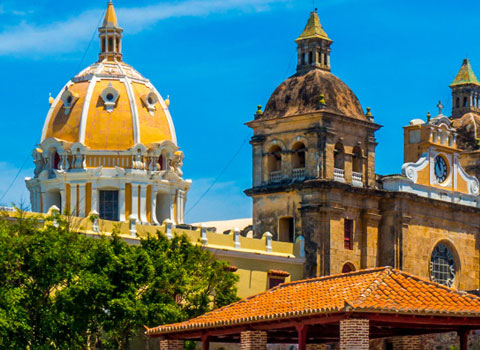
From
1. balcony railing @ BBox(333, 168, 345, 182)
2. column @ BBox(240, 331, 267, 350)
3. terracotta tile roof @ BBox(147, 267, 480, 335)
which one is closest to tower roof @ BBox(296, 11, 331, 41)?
balcony railing @ BBox(333, 168, 345, 182)

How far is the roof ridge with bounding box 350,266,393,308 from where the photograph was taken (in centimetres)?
3574

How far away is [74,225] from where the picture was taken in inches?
2341

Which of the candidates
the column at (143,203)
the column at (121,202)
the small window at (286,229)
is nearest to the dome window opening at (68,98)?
the column at (121,202)

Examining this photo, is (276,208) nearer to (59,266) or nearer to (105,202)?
(105,202)

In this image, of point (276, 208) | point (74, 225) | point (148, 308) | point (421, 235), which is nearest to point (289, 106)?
point (276, 208)

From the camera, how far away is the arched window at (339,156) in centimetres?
6862

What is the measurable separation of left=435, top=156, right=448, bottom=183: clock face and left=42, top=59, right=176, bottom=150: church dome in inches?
621

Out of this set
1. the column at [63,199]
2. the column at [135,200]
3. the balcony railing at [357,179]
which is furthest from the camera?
the column at [135,200]

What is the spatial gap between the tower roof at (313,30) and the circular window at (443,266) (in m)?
12.6

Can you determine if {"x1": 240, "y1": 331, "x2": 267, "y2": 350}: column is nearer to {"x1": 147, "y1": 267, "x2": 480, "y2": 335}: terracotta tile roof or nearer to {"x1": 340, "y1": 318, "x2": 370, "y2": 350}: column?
{"x1": 147, "y1": 267, "x2": 480, "y2": 335}: terracotta tile roof

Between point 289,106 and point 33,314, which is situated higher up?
point 289,106

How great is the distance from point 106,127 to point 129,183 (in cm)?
340

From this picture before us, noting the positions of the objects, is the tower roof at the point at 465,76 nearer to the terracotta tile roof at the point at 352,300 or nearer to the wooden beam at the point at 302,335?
the terracotta tile roof at the point at 352,300

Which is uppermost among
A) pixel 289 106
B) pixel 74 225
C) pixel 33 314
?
pixel 289 106
